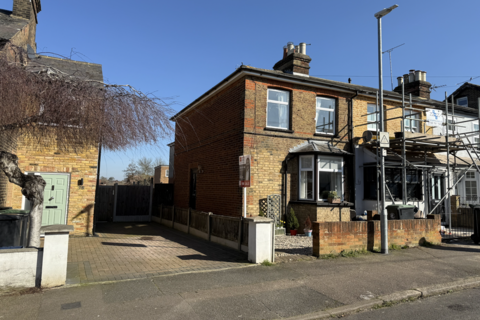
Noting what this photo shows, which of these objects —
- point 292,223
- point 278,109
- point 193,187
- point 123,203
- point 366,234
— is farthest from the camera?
point 123,203

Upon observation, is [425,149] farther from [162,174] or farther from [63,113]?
[162,174]

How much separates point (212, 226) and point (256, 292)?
4.83m

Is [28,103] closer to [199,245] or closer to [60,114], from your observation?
[60,114]

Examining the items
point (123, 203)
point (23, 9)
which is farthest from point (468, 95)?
point (23, 9)

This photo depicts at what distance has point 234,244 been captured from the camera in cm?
888

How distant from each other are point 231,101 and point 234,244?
6.23 metres

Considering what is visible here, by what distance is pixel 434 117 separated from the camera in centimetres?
1570

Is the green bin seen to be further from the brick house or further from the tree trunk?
the brick house

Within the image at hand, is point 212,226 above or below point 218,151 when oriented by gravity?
below

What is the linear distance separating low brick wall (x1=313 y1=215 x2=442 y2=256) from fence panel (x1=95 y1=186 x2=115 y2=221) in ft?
38.6

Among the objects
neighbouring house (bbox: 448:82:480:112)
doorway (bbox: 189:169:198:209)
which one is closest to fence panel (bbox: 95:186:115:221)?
doorway (bbox: 189:169:198:209)

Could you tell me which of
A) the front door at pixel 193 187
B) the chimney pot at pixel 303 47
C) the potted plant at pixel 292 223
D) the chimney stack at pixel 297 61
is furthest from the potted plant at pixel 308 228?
the chimney pot at pixel 303 47

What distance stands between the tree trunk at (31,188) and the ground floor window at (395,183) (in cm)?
1158

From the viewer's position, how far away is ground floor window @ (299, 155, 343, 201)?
40.7 feet
